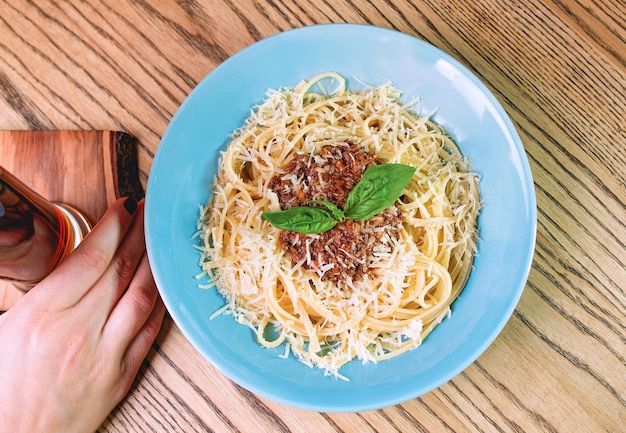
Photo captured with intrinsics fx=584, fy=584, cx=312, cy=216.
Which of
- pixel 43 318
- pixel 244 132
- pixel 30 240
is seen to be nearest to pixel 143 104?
pixel 244 132

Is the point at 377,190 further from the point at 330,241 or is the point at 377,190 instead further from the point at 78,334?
the point at 78,334

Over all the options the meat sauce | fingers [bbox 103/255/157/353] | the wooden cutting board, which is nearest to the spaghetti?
the meat sauce

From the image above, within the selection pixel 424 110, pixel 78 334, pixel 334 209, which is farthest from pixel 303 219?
pixel 78 334

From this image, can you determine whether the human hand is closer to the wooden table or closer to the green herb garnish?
the wooden table

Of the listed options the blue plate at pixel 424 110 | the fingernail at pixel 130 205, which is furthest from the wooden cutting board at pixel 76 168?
the blue plate at pixel 424 110

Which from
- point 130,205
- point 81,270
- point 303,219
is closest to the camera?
point 303,219
